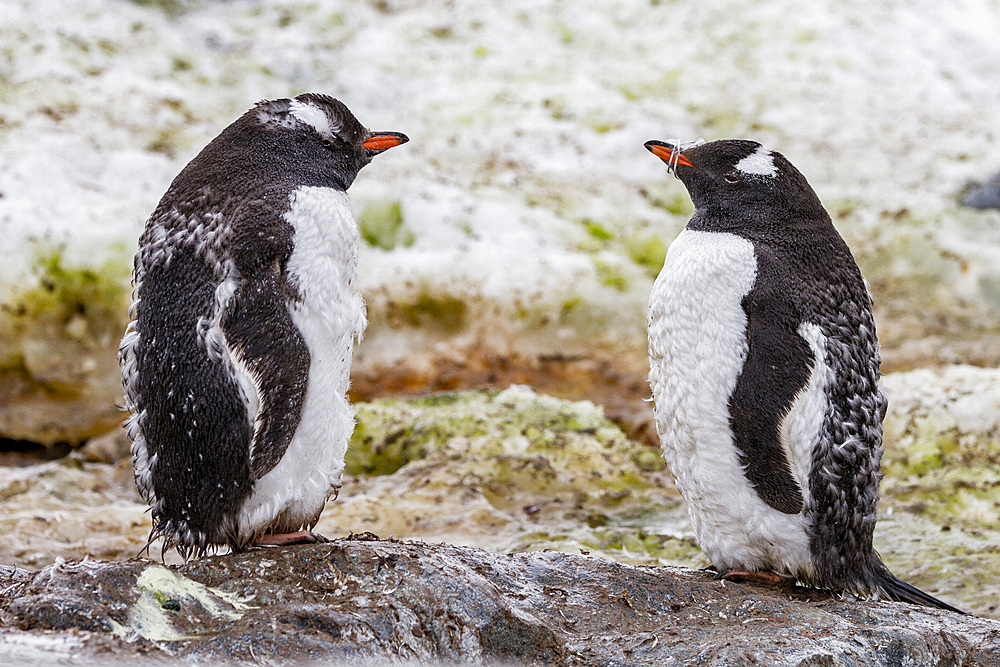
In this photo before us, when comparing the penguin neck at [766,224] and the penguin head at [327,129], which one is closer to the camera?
the penguin head at [327,129]

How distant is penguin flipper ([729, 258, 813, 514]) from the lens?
121 inches

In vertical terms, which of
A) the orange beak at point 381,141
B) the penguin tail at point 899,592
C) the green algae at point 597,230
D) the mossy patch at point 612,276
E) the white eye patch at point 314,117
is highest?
the white eye patch at point 314,117

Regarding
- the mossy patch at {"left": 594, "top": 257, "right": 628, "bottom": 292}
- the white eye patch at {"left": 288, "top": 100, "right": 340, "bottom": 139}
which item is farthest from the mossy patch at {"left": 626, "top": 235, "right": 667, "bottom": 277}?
the white eye patch at {"left": 288, "top": 100, "right": 340, "bottom": 139}

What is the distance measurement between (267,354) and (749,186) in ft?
5.36

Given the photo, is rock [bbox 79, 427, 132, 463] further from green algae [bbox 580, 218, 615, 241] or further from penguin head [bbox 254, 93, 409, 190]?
green algae [bbox 580, 218, 615, 241]

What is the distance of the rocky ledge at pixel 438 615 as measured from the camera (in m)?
2.10

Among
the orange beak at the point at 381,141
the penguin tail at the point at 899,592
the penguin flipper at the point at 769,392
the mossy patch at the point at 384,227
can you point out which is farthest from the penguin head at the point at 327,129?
the mossy patch at the point at 384,227

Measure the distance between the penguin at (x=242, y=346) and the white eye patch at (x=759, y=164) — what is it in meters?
1.30

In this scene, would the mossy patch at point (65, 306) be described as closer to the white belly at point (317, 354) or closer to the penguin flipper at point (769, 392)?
the white belly at point (317, 354)

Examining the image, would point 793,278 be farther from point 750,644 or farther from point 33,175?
point 33,175

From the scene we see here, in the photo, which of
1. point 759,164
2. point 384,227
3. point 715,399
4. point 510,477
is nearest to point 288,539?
point 715,399

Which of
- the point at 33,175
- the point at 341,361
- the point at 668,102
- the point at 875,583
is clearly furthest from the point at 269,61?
the point at 875,583

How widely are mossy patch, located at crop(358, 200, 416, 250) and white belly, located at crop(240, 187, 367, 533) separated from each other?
352 cm

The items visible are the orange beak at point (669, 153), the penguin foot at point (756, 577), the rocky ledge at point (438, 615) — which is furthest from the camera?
the orange beak at point (669, 153)
